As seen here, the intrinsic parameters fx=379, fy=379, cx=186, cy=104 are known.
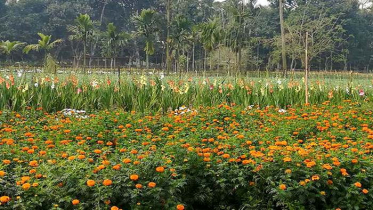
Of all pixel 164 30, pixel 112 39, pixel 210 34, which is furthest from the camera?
pixel 164 30

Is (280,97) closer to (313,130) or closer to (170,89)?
(170,89)

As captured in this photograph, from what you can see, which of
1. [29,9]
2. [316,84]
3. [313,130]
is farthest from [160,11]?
[313,130]

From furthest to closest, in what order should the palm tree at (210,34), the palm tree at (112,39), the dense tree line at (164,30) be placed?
the dense tree line at (164,30) → the palm tree at (112,39) → the palm tree at (210,34)

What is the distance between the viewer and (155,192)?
2.14 m

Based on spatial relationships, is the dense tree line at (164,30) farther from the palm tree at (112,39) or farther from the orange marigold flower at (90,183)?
the orange marigold flower at (90,183)

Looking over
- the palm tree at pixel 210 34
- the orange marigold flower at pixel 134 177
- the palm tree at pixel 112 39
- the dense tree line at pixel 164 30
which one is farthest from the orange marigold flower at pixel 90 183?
the dense tree line at pixel 164 30

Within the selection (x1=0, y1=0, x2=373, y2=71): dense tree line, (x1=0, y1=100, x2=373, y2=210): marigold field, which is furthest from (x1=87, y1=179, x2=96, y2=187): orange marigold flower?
(x1=0, y1=0, x2=373, y2=71): dense tree line

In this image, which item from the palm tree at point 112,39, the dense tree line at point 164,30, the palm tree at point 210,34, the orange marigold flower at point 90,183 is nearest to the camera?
the orange marigold flower at point 90,183

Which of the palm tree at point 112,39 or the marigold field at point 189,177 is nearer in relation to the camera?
the marigold field at point 189,177

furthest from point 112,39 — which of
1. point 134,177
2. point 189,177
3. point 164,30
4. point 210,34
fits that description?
point 134,177

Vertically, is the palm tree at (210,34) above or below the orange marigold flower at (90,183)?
above

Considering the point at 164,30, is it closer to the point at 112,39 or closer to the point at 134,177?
the point at 112,39

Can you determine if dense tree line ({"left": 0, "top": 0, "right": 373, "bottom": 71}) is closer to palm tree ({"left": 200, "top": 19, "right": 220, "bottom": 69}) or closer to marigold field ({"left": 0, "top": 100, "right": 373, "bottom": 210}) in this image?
palm tree ({"left": 200, "top": 19, "right": 220, "bottom": 69})

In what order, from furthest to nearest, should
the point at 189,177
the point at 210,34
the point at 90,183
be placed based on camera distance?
1. the point at 210,34
2. the point at 189,177
3. the point at 90,183
